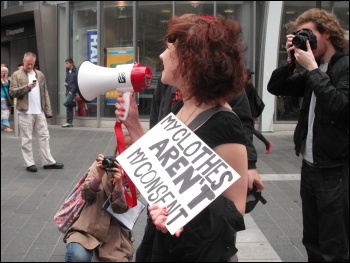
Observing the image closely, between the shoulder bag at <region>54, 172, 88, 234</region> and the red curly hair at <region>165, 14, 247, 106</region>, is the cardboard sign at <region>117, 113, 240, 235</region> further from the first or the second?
the shoulder bag at <region>54, 172, 88, 234</region>

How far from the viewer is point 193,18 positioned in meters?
1.96

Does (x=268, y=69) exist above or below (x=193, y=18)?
below

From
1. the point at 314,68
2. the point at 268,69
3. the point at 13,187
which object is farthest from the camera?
the point at 268,69

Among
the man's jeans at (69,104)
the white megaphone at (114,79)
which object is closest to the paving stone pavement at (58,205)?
the white megaphone at (114,79)

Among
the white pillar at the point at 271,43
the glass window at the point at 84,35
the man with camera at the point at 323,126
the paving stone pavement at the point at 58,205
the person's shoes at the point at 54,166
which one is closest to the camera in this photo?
the man with camera at the point at 323,126

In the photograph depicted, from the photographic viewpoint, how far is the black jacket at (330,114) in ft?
8.88

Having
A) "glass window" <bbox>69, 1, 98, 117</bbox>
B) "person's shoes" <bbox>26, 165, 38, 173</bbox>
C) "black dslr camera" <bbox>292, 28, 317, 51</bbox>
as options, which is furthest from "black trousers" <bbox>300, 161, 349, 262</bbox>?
"glass window" <bbox>69, 1, 98, 117</bbox>

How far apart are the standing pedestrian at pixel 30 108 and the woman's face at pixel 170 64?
19.1 ft

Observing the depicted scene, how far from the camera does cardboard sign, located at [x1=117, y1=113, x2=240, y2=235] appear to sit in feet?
5.41

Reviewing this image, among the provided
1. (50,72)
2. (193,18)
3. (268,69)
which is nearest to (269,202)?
(193,18)

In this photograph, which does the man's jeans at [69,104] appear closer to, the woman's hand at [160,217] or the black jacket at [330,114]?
the black jacket at [330,114]

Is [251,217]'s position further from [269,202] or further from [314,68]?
[314,68]

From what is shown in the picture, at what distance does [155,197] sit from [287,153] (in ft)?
26.8

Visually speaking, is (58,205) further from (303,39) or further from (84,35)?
(84,35)
